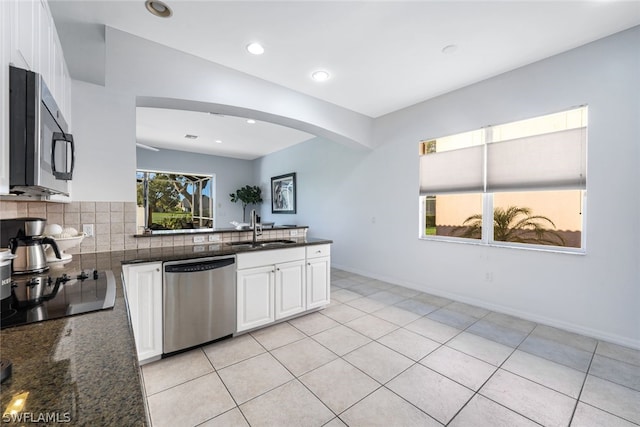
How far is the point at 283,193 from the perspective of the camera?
6812mm

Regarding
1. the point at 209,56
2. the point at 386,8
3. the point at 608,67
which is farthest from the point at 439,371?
the point at 209,56

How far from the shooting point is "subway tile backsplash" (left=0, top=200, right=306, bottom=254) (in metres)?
2.12

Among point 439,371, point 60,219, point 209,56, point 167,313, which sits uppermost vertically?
point 209,56

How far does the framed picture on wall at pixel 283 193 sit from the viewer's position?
255 inches

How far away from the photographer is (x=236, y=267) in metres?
2.47

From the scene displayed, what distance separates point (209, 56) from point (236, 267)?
2104mm

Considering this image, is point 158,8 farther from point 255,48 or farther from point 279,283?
point 279,283

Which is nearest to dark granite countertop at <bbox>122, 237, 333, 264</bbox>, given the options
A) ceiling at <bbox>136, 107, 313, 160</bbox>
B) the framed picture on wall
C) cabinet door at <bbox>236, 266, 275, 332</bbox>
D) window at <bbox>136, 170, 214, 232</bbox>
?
cabinet door at <bbox>236, 266, 275, 332</bbox>

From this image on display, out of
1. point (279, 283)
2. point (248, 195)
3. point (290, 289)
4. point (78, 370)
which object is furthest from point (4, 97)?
point (248, 195)

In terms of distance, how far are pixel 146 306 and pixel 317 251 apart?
170 centimetres

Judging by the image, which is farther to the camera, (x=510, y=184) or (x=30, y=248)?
(x=510, y=184)

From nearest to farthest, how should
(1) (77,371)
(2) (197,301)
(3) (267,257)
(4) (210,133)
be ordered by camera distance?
1. (1) (77,371)
2. (2) (197,301)
3. (3) (267,257)
4. (4) (210,133)

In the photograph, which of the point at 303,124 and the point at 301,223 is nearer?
the point at 303,124

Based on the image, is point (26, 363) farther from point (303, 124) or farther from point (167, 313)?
point (303, 124)
